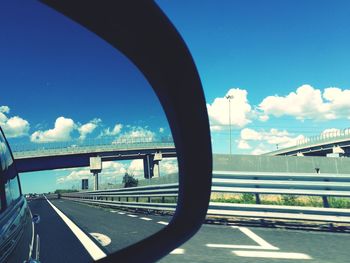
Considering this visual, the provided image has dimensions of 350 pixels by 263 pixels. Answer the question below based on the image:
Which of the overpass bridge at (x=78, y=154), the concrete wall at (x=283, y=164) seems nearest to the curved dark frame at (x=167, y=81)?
the overpass bridge at (x=78, y=154)

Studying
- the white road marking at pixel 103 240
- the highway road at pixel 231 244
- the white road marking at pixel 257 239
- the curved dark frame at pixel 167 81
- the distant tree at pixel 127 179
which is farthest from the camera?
the white road marking at pixel 257 239

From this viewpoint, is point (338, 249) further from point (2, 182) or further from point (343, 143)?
point (343, 143)

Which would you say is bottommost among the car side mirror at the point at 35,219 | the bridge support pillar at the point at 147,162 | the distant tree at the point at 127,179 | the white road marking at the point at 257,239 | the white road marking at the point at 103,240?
the white road marking at the point at 257,239

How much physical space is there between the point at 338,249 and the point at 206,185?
372 centimetres

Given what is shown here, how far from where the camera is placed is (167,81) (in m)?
2.49

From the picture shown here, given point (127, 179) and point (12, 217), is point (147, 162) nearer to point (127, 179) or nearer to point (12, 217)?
point (127, 179)

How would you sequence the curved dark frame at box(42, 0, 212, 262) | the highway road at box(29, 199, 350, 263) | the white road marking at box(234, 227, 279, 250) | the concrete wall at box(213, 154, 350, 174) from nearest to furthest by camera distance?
the curved dark frame at box(42, 0, 212, 262), the highway road at box(29, 199, 350, 263), the white road marking at box(234, 227, 279, 250), the concrete wall at box(213, 154, 350, 174)

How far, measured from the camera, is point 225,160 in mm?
Result: 39062

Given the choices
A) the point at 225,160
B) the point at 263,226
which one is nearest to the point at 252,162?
the point at 225,160

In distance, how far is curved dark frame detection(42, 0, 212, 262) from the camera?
80.6 inches

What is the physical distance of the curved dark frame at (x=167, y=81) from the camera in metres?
2.05

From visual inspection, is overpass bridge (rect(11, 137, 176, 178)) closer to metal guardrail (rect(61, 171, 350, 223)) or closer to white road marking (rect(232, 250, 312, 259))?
white road marking (rect(232, 250, 312, 259))

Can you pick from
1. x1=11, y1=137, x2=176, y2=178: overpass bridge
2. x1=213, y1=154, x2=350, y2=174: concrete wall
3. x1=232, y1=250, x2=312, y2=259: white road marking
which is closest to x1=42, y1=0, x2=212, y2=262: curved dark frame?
x1=11, y1=137, x2=176, y2=178: overpass bridge

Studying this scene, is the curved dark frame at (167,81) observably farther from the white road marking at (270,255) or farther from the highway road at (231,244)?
the white road marking at (270,255)
